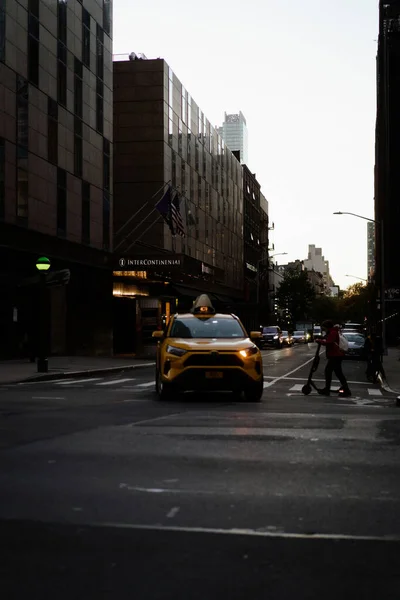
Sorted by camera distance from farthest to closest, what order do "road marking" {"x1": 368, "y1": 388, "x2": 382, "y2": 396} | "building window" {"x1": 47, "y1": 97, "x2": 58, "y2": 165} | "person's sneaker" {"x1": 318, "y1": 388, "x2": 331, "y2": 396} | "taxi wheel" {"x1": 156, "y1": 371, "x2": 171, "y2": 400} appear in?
"building window" {"x1": 47, "y1": 97, "x2": 58, "y2": 165} < "road marking" {"x1": 368, "y1": 388, "x2": 382, "y2": 396} < "person's sneaker" {"x1": 318, "y1": 388, "x2": 331, "y2": 396} < "taxi wheel" {"x1": 156, "y1": 371, "x2": 171, "y2": 400}

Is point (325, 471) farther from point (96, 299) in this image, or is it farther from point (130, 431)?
point (96, 299)

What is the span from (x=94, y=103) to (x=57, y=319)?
42.1 feet

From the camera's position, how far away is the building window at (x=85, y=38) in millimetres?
44219

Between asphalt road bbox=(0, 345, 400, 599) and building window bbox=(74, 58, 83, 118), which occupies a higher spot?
building window bbox=(74, 58, 83, 118)

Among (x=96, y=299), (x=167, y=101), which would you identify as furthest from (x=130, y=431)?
(x=167, y=101)

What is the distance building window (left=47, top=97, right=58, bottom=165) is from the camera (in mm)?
38781

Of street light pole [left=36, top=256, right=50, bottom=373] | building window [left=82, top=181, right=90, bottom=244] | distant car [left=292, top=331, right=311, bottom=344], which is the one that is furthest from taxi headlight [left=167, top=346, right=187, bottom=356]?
distant car [left=292, top=331, right=311, bottom=344]

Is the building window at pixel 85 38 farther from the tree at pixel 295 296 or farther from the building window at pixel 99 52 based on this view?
the tree at pixel 295 296

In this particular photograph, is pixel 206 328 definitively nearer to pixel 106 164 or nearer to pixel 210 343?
pixel 210 343

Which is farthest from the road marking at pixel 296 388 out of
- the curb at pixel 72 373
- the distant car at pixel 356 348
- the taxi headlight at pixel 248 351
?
the distant car at pixel 356 348

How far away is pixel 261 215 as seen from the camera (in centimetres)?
12662

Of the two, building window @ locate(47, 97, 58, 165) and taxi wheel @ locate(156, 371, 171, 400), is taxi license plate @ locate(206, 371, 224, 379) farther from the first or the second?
building window @ locate(47, 97, 58, 165)

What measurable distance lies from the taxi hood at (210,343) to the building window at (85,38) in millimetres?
31214

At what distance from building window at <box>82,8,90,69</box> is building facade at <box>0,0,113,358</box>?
2.2 inches
